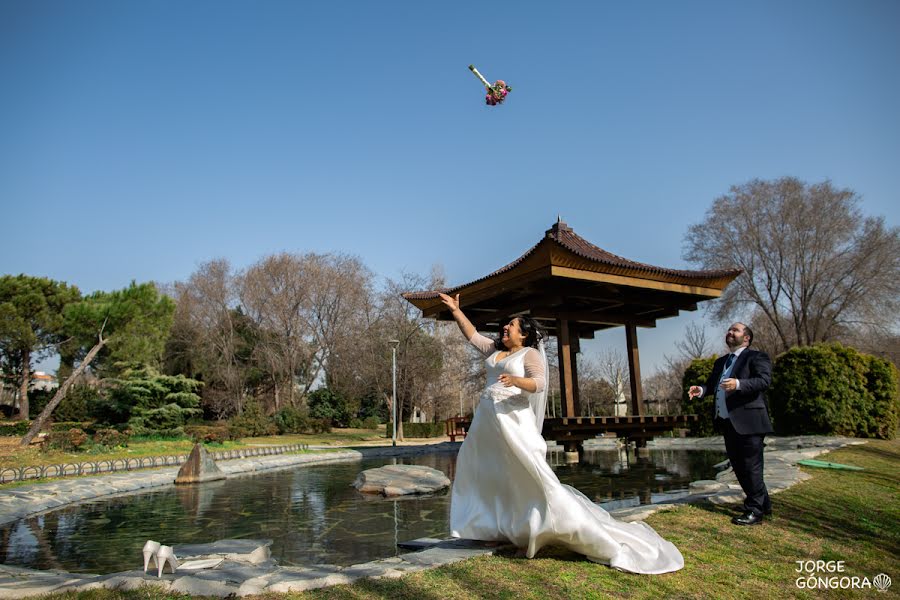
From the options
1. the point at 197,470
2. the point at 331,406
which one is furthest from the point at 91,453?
the point at 331,406

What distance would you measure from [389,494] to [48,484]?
5.62m

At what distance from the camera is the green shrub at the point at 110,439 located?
1512 centimetres

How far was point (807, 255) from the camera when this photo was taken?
27.8 meters

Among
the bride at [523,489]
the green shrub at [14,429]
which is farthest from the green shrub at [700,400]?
the green shrub at [14,429]

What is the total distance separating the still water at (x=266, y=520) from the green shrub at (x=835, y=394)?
474cm

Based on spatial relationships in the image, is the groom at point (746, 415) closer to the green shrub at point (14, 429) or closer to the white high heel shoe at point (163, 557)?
the white high heel shoe at point (163, 557)

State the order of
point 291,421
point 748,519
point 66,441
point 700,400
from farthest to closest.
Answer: point 291,421, point 700,400, point 66,441, point 748,519

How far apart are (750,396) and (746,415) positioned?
0.56 feet

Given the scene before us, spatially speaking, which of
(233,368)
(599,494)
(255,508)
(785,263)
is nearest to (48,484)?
(255,508)

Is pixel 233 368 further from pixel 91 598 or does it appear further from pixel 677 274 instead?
pixel 91 598

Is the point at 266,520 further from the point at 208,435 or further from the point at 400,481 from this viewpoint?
the point at 208,435

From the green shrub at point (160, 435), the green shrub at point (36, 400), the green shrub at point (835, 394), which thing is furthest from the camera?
the green shrub at point (36, 400)

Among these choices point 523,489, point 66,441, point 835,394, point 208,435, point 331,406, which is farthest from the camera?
point 331,406

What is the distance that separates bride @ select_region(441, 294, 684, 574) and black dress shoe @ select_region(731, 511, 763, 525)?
4.26 ft
